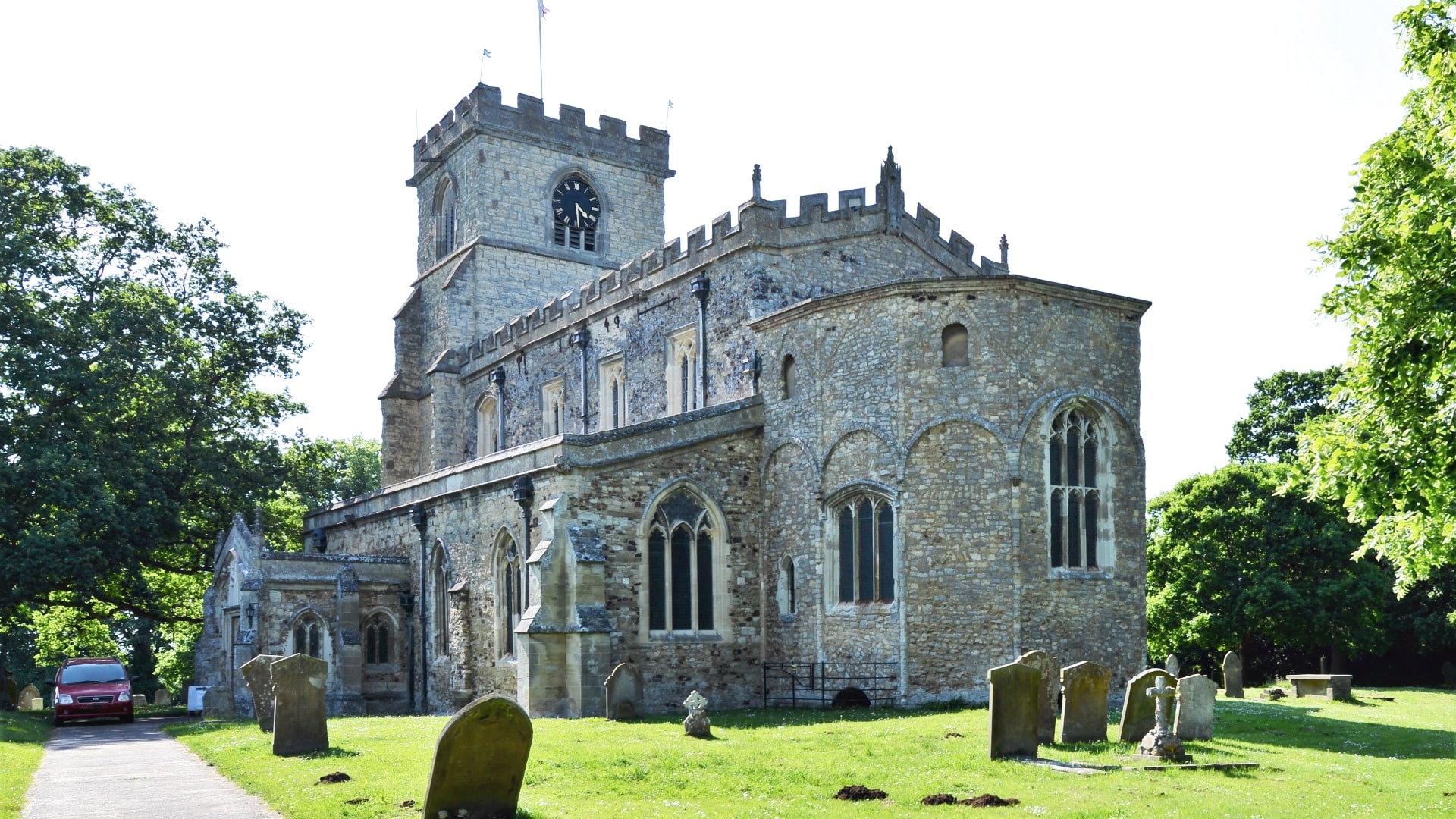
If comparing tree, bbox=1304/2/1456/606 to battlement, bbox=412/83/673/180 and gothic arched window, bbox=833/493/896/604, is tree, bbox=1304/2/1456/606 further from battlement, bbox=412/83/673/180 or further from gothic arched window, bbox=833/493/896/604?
battlement, bbox=412/83/673/180

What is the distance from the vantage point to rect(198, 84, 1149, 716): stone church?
22.5 m

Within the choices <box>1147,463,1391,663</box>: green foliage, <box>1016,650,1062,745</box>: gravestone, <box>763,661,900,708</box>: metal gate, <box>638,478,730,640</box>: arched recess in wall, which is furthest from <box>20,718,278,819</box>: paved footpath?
<box>1147,463,1391,663</box>: green foliage

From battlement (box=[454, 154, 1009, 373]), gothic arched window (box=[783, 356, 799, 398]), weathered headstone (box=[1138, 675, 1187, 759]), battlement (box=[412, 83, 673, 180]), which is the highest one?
battlement (box=[412, 83, 673, 180])

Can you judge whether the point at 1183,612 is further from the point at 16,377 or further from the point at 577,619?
the point at 16,377

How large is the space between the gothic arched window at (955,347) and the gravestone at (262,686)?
12.7 metres

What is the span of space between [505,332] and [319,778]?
2512 cm

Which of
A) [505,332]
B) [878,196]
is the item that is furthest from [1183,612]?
[505,332]

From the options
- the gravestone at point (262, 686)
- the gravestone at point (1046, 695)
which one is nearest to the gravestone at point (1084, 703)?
the gravestone at point (1046, 695)

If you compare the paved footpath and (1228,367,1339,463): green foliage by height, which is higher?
(1228,367,1339,463): green foliage

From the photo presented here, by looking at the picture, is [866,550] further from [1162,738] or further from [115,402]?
[115,402]

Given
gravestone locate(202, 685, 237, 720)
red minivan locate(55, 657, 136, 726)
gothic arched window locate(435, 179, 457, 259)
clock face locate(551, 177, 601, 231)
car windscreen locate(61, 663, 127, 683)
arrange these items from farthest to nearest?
gothic arched window locate(435, 179, 457, 259) → clock face locate(551, 177, 601, 231) → car windscreen locate(61, 663, 127, 683) → red minivan locate(55, 657, 136, 726) → gravestone locate(202, 685, 237, 720)

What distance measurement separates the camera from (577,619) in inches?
890

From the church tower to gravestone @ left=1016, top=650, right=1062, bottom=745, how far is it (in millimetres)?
25964

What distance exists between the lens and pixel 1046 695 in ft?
55.6
